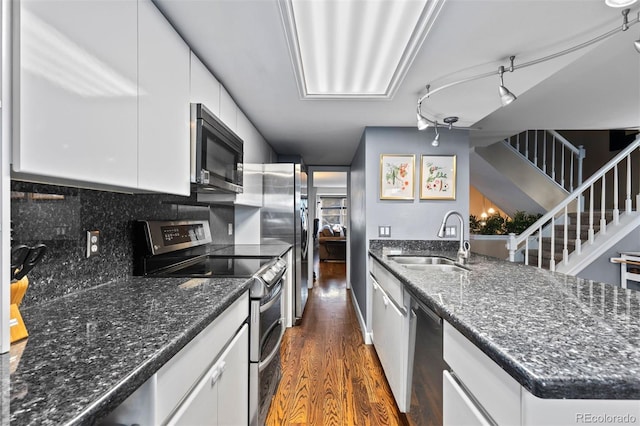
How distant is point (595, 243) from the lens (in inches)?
128

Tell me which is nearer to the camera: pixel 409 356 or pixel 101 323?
pixel 101 323

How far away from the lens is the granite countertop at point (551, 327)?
1.95 ft

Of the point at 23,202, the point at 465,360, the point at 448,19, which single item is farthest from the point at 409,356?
the point at 23,202

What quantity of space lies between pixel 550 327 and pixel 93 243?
5.36 ft

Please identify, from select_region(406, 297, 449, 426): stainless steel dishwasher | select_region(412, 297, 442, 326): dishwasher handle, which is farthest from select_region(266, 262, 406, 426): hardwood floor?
select_region(412, 297, 442, 326): dishwasher handle

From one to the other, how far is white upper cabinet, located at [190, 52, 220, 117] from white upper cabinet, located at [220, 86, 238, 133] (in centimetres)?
8

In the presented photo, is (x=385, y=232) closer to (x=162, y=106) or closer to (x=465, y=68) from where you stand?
(x=465, y=68)

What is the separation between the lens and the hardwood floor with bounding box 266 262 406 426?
1854 mm

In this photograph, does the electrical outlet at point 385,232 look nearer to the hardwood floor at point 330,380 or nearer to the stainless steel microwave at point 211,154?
the hardwood floor at point 330,380

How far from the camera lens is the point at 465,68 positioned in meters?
1.78

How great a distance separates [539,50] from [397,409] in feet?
7.25

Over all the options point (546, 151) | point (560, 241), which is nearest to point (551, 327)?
point (560, 241)

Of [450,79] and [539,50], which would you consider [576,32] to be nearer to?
[539,50]

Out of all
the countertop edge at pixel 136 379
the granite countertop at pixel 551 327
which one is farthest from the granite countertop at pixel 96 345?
the granite countertop at pixel 551 327
